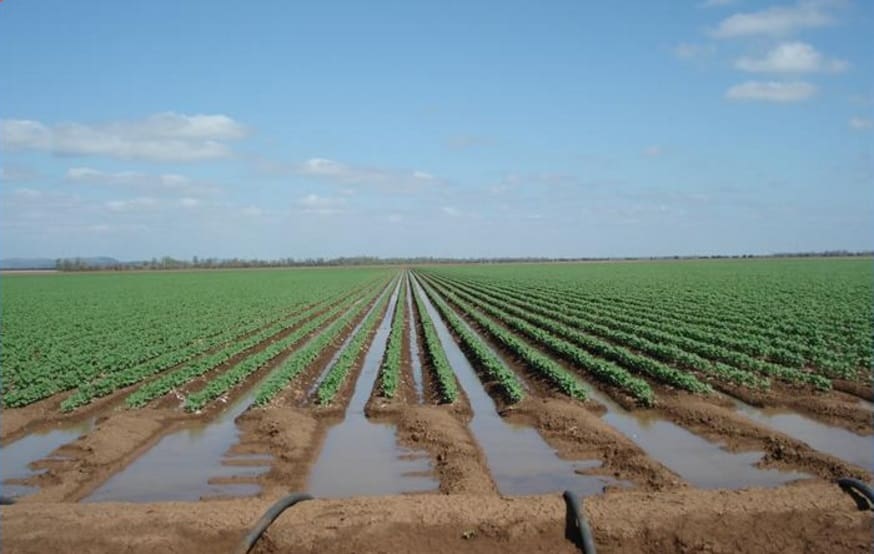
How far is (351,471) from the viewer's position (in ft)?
32.1

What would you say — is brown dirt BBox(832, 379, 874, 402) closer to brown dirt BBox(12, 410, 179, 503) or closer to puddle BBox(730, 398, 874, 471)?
puddle BBox(730, 398, 874, 471)

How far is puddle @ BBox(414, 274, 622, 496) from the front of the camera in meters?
8.92

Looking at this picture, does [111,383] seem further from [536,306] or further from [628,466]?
[536,306]

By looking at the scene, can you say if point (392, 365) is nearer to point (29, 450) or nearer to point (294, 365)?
point (294, 365)

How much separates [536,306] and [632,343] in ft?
48.6

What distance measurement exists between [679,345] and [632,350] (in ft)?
4.75

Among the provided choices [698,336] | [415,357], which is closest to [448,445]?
[415,357]

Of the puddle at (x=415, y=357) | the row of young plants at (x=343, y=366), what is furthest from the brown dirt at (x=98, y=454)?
the puddle at (x=415, y=357)

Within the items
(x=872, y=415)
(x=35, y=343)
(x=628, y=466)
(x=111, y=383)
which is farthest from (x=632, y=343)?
(x=35, y=343)

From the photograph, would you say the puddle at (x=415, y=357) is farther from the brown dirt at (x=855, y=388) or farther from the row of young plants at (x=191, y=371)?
the brown dirt at (x=855, y=388)

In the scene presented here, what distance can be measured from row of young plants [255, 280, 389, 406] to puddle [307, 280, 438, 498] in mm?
2054

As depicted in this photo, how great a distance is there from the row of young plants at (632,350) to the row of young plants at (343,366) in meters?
7.14

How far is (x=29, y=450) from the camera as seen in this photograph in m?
11.4

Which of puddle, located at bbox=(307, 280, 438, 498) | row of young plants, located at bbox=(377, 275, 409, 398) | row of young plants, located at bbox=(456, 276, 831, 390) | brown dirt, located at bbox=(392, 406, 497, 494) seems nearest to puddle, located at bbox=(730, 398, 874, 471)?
row of young plants, located at bbox=(456, 276, 831, 390)
